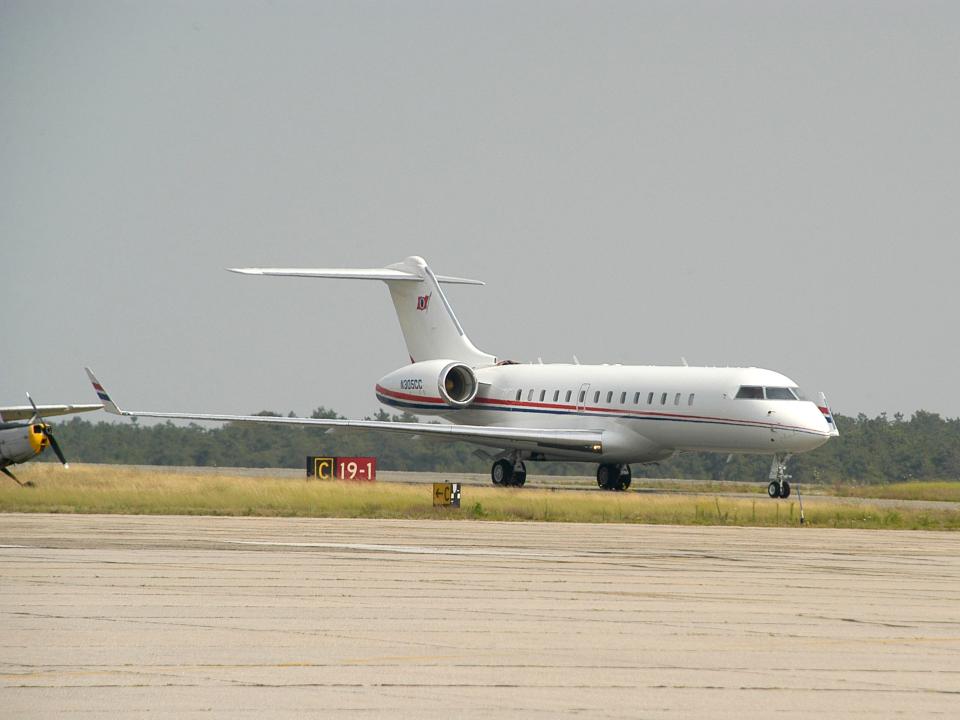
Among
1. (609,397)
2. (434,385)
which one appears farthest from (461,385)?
(609,397)

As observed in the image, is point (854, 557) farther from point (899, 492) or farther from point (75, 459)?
point (75, 459)

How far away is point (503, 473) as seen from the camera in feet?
157

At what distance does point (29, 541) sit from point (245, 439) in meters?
66.6

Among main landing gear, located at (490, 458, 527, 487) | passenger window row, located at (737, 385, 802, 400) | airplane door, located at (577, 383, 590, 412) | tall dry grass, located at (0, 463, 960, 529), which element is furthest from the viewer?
main landing gear, located at (490, 458, 527, 487)

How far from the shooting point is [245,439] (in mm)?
87125

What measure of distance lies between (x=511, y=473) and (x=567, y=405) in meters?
2.76

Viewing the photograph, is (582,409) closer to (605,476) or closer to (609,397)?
(609,397)

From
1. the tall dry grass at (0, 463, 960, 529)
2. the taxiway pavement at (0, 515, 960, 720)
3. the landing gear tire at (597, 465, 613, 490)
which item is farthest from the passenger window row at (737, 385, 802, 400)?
the taxiway pavement at (0, 515, 960, 720)

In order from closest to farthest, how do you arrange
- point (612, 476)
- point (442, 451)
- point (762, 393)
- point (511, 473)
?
point (762, 393)
point (612, 476)
point (511, 473)
point (442, 451)

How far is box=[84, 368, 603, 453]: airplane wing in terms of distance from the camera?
147 feet

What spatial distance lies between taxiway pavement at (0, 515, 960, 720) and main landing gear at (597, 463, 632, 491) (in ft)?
79.7

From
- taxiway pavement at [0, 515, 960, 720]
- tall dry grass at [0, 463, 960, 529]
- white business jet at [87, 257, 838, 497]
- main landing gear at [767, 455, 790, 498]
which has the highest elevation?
white business jet at [87, 257, 838, 497]

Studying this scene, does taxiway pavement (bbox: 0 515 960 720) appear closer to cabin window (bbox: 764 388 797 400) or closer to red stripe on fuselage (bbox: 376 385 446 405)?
cabin window (bbox: 764 388 797 400)

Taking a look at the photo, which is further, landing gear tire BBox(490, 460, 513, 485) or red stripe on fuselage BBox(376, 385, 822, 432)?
landing gear tire BBox(490, 460, 513, 485)
